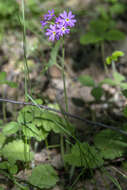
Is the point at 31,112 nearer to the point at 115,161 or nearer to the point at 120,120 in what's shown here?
the point at 115,161

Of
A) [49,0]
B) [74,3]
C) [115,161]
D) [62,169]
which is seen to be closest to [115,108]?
[115,161]

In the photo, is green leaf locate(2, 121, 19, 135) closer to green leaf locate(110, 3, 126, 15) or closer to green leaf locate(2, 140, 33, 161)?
green leaf locate(2, 140, 33, 161)

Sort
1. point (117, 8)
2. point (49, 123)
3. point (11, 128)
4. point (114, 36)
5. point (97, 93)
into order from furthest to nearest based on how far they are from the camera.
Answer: point (117, 8)
point (114, 36)
point (97, 93)
point (49, 123)
point (11, 128)

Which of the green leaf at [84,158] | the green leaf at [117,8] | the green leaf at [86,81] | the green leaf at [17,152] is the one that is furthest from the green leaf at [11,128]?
the green leaf at [117,8]

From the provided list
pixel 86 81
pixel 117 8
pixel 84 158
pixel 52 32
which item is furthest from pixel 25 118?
pixel 117 8

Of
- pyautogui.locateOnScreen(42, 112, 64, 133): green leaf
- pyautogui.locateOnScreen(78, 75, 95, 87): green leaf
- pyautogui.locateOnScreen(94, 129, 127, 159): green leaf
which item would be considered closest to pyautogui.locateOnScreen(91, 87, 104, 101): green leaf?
pyautogui.locateOnScreen(78, 75, 95, 87): green leaf

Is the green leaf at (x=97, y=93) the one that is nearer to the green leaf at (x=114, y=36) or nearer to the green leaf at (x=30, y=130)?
the green leaf at (x=30, y=130)

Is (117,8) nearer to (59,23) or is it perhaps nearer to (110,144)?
(59,23)
